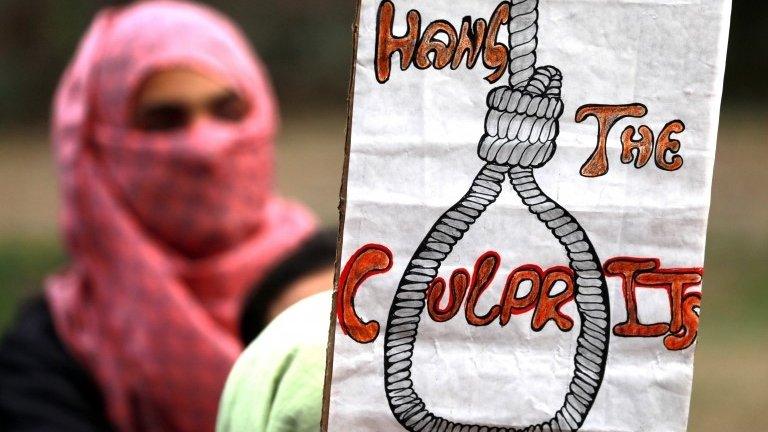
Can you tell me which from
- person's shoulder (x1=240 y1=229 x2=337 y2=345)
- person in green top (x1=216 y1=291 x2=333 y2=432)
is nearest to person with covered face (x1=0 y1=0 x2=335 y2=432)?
person's shoulder (x1=240 y1=229 x2=337 y2=345)

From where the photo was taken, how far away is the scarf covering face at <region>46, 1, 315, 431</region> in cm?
311

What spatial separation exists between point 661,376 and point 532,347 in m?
0.14

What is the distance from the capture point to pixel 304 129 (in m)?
11.8

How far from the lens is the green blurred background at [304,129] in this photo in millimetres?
8953

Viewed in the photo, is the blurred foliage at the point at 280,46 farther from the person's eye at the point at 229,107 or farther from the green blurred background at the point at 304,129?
the person's eye at the point at 229,107

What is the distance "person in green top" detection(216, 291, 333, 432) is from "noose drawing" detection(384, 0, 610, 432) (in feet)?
0.45

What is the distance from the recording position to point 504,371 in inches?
50.6

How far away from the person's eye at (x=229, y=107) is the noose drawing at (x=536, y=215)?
225cm

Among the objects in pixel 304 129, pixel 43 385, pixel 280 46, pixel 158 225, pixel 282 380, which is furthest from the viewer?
pixel 304 129

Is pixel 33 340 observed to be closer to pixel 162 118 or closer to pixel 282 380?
pixel 162 118

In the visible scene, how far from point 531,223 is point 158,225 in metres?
2.21

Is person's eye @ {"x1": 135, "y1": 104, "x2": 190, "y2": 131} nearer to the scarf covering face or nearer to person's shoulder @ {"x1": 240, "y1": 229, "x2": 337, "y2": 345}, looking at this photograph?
the scarf covering face

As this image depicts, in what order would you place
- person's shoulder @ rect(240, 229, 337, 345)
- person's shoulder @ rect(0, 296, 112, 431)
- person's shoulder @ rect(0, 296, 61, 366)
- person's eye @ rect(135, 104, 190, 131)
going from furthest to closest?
1. person's eye @ rect(135, 104, 190, 131)
2. person's shoulder @ rect(0, 296, 61, 366)
3. person's shoulder @ rect(0, 296, 112, 431)
4. person's shoulder @ rect(240, 229, 337, 345)

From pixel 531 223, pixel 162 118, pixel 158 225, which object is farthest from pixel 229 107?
pixel 531 223
